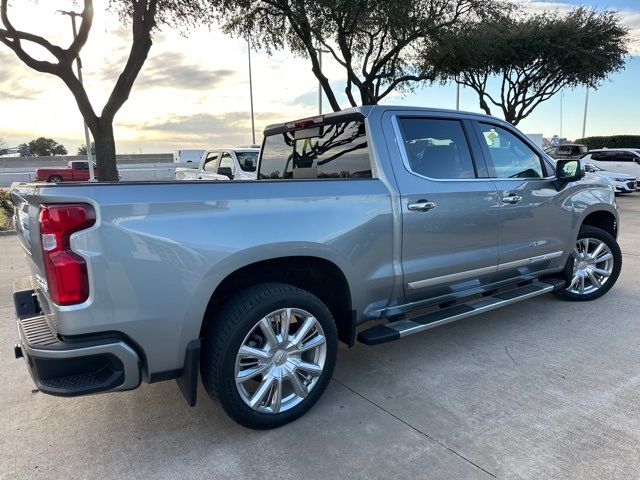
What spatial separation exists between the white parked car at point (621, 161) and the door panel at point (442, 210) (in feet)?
60.2

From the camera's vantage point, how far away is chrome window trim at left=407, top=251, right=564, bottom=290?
348cm

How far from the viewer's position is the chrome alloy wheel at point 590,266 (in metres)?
5.07

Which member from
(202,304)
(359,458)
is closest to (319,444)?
(359,458)

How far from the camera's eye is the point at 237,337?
8.46 feet

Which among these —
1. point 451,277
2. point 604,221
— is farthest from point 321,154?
point 604,221

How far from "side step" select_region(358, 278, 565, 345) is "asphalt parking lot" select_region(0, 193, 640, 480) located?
40 cm

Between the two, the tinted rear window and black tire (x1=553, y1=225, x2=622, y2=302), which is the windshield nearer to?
the tinted rear window

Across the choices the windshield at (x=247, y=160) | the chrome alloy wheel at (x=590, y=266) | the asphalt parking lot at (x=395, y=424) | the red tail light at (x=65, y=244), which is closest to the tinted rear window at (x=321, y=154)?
the asphalt parking lot at (x=395, y=424)

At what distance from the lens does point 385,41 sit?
1692 cm

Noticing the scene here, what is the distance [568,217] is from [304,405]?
3.24 m

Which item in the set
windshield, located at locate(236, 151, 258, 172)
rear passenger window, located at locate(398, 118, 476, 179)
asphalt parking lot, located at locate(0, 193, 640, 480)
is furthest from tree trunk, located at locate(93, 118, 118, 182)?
rear passenger window, located at locate(398, 118, 476, 179)

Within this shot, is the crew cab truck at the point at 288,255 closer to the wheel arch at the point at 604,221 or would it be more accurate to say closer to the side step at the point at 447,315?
the side step at the point at 447,315

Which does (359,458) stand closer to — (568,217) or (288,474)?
(288,474)

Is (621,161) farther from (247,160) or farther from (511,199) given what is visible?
(511,199)
